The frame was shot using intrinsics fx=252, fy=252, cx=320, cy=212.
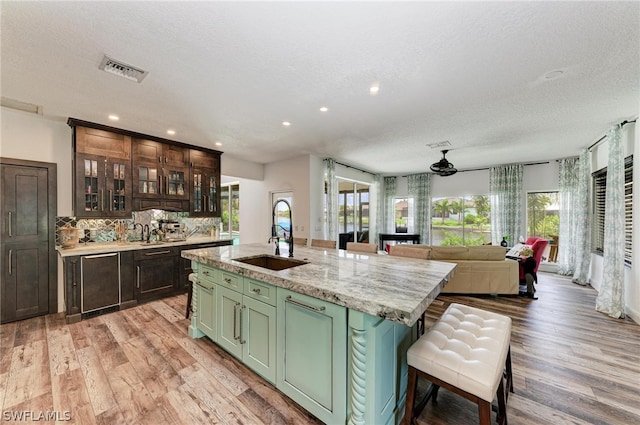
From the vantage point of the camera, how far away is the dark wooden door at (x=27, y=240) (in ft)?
10.5

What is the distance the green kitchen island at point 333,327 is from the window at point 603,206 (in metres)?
3.55

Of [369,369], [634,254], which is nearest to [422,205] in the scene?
[634,254]

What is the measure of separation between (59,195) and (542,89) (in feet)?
20.3

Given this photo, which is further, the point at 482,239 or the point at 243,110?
the point at 482,239

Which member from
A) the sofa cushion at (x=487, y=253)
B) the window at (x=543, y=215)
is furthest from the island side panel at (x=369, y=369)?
the window at (x=543, y=215)


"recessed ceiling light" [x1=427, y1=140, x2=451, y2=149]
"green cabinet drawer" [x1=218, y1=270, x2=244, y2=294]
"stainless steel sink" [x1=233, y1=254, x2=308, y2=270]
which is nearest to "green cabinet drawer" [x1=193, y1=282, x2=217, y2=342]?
"green cabinet drawer" [x1=218, y1=270, x2=244, y2=294]

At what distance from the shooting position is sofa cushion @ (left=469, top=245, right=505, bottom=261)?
4.20m

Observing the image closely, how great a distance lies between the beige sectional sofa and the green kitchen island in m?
2.22

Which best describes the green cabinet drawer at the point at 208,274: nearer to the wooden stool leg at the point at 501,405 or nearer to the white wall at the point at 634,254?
the wooden stool leg at the point at 501,405

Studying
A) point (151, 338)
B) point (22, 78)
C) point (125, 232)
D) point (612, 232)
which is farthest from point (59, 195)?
point (612, 232)

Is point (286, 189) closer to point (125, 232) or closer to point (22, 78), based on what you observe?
point (125, 232)

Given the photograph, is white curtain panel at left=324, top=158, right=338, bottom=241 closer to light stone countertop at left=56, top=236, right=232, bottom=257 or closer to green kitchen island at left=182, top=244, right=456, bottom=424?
light stone countertop at left=56, top=236, right=232, bottom=257

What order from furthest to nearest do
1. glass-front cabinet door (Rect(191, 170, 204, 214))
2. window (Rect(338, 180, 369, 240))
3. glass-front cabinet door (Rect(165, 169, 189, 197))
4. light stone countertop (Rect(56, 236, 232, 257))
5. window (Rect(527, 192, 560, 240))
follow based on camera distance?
window (Rect(338, 180, 369, 240)) → window (Rect(527, 192, 560, 240)) → glass-front cabinet door (Rect(191, 170, 204, 214)) → glass-front cabinet door (Rect(165, 169, 189, 197)) → light stone countertop (Rect(56, 236, 232, 257))

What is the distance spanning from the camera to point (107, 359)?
2.43 m
